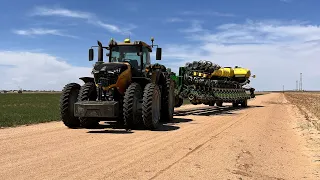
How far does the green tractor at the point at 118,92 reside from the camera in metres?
10.8

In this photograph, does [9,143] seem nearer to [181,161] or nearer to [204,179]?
[181,161]

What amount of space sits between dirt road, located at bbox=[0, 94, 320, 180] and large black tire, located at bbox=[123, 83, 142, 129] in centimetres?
46

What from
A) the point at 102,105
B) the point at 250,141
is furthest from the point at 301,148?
the point at 102,105

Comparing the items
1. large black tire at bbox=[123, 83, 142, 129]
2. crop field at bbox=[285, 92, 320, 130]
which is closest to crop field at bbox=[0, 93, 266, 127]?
large black tire at bbox=[123, 83, 142, 129]

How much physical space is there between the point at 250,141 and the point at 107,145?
3.99 metres

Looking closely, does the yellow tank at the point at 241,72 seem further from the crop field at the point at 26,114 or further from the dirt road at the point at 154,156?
the dirt road at the point at 154,156

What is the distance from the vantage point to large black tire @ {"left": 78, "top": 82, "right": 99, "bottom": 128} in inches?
455

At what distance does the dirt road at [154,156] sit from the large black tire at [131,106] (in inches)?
18.1

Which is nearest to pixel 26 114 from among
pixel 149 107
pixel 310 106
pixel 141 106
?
pixel 141 106

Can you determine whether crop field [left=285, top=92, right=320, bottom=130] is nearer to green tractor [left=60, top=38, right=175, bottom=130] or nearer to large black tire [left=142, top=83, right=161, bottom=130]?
large black tire [left=142, top=83, right=161, bottom=130]

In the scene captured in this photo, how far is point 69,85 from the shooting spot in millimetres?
12164

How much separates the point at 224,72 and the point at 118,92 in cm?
1654

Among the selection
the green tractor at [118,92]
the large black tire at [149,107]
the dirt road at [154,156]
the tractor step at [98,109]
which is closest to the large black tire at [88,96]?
the green tractor at [118,92]

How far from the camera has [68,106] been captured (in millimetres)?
11828
